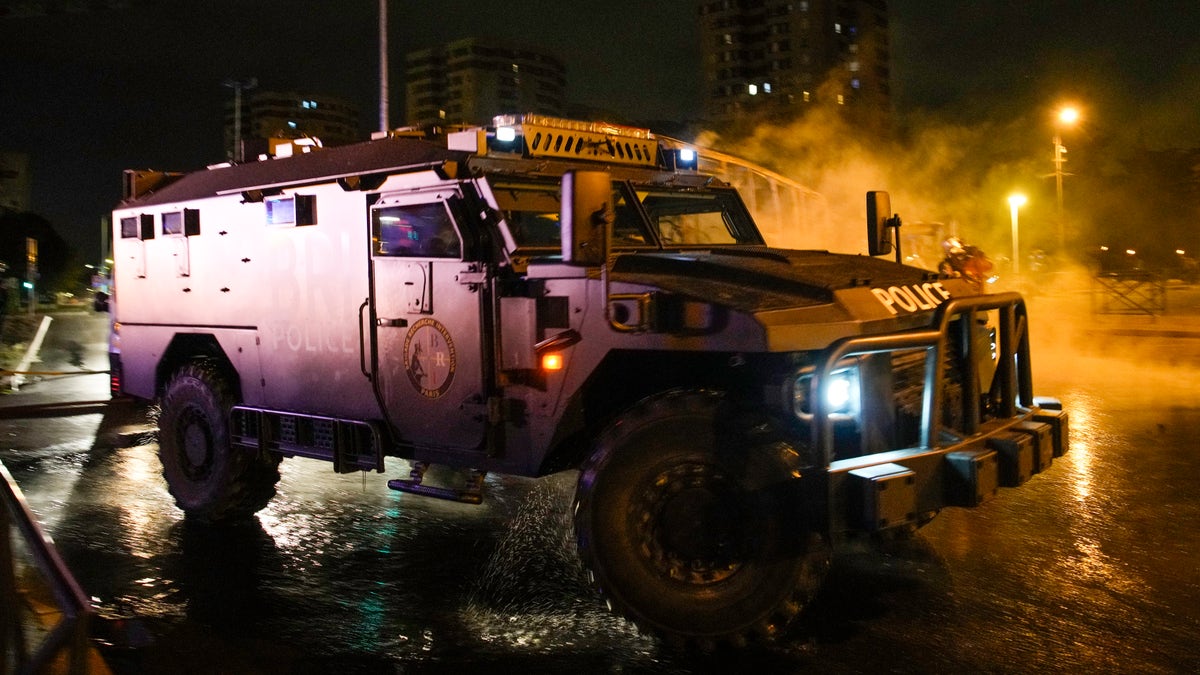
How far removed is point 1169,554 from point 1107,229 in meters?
42.4

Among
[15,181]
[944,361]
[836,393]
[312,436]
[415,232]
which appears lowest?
[312,436]

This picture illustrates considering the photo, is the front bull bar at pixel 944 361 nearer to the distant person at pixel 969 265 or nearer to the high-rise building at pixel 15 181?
the distant person at pixel 969 265

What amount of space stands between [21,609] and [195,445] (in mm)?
4017

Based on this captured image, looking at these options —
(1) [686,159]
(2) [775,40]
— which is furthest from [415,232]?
(2) [775,40]

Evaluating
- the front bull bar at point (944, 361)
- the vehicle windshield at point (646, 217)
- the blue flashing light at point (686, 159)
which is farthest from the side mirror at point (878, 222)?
the blue flashing light at point (686, 159)

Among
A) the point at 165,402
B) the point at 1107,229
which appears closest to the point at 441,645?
the point at 165,402

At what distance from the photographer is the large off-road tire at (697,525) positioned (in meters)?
4.42

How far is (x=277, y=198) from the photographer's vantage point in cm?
650

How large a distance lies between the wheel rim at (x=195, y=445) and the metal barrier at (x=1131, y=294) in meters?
21.8

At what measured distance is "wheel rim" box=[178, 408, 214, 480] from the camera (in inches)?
285

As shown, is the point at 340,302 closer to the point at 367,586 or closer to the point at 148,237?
the point at 367,586

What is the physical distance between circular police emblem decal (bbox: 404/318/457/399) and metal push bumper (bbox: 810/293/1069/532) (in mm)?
2081

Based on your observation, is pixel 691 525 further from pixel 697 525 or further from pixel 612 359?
pixel 612 359

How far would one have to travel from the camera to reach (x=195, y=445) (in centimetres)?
734
